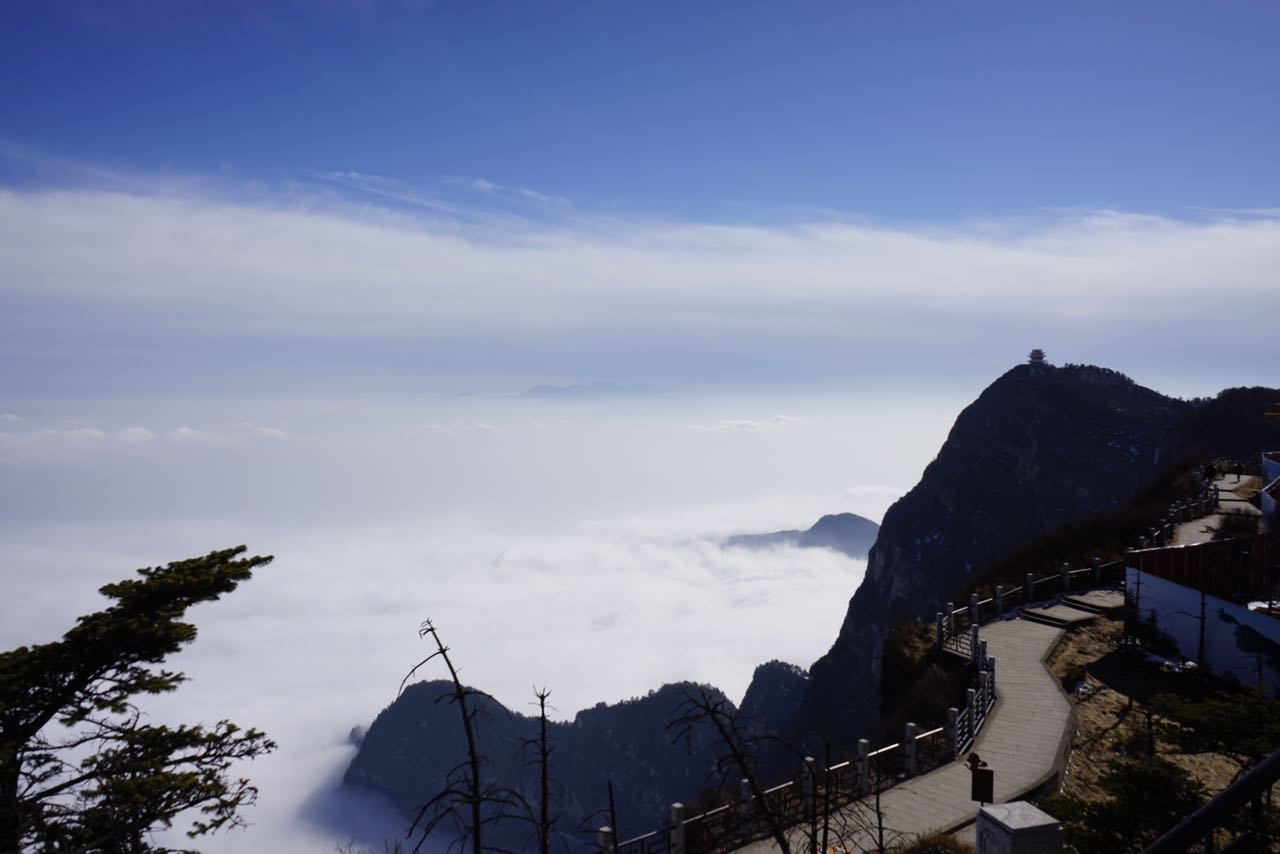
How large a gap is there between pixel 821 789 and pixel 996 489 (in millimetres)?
89702

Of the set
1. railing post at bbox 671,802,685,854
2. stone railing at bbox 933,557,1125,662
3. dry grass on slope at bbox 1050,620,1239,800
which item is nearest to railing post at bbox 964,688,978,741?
dry grass on slope at bbox 1050,620,1239,800

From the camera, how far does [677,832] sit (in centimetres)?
1394

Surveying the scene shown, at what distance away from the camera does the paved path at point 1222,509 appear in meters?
32.5

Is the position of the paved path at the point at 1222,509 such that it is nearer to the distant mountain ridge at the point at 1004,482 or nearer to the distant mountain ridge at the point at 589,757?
the distant mountain ridge at the point at 1004,482

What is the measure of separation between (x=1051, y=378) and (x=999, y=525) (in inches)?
910

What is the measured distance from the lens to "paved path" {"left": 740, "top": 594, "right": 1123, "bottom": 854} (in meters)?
14.4

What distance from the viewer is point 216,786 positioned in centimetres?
1653

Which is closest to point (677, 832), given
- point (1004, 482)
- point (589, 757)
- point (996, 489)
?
point (996, 489)

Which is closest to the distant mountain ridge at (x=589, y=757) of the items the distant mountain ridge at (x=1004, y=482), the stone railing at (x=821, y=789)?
the distant mountain ridge at (x=1004, y=482)

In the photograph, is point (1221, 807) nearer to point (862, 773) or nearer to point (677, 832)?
point (677, 832)

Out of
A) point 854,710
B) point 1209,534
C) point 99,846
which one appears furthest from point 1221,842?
point 854,710

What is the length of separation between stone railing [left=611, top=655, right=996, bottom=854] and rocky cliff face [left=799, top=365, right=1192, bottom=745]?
205 ft

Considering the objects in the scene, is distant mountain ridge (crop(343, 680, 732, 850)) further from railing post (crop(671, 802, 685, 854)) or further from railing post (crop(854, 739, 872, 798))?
railing post (crop(671, 802, 685, 854))

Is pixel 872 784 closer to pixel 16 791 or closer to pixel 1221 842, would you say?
pixel 1221 842
